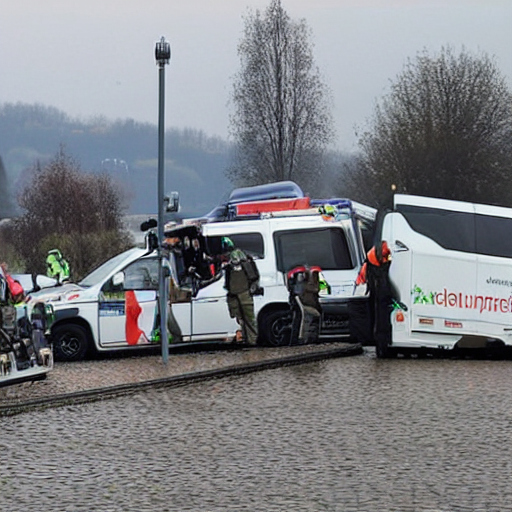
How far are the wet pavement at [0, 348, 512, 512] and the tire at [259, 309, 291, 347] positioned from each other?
4.96 m

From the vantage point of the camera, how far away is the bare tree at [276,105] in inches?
2702

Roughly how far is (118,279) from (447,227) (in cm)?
500

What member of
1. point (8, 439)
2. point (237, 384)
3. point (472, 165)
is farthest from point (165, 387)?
point (472, 165)

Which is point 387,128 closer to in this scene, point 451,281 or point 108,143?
point 451,281

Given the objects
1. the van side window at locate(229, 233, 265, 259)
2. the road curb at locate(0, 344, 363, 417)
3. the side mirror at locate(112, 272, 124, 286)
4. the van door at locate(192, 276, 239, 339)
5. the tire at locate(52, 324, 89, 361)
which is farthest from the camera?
the van side window at locate(229, 233, 265, 259)

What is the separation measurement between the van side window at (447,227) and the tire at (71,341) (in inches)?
202

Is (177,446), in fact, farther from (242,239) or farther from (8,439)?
(242,239)

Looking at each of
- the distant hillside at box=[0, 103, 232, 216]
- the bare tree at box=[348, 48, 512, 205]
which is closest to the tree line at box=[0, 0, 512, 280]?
the bare tree at box=[348, 48, 512, 205]

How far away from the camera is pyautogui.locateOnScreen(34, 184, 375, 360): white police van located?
64.6 ft

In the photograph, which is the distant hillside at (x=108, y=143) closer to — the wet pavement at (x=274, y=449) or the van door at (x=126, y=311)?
the van door at (x=126, y=311)

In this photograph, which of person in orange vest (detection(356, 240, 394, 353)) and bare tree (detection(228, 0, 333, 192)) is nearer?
person in orange vest (detection(356, 240, 394, 353))

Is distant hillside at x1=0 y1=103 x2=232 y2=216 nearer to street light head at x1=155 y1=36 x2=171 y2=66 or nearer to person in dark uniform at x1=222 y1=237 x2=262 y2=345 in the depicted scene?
person in dark uniform at x1=222 y1=237 x2=262 y2=345

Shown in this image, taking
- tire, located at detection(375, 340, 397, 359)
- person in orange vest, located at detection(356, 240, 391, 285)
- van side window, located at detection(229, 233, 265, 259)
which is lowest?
tire, located at detection(375, 340, 397, 359)

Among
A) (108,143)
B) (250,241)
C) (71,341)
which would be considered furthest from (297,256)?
(108,143)
